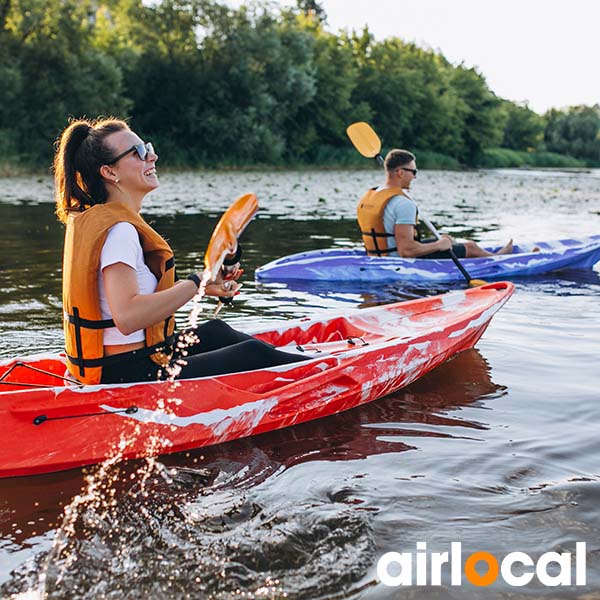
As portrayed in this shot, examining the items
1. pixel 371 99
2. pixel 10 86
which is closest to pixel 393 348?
pixel 10 86

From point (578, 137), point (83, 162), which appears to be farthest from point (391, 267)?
point (578, 137)

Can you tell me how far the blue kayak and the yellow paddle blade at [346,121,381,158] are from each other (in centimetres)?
108

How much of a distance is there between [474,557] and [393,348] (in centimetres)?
169

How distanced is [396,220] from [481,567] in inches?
214

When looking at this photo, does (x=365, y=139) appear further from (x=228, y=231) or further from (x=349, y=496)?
(x=349, y=496)

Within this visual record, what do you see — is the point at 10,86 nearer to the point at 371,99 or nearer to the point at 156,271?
the point at 371,99

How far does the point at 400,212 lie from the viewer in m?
7.62

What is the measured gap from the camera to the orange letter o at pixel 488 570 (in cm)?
254

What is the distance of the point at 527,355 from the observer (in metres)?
5.27

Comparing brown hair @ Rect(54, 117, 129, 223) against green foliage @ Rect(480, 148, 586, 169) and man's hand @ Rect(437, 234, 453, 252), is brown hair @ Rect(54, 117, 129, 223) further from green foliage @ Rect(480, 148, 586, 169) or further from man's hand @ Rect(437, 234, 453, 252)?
green foliage @ Rect(480, 148, 586, 169)

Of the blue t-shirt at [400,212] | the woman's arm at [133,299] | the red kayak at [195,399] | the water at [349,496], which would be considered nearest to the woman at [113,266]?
the woman's arm at [133,299]

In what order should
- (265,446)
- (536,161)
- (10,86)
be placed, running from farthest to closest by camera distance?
(536,161) → (10,86) → (265,446)

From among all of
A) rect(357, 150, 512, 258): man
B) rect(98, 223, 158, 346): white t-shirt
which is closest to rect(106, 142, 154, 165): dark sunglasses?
rect(98, 223, 158, 346): white t-shirt

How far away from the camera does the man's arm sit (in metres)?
7.79
